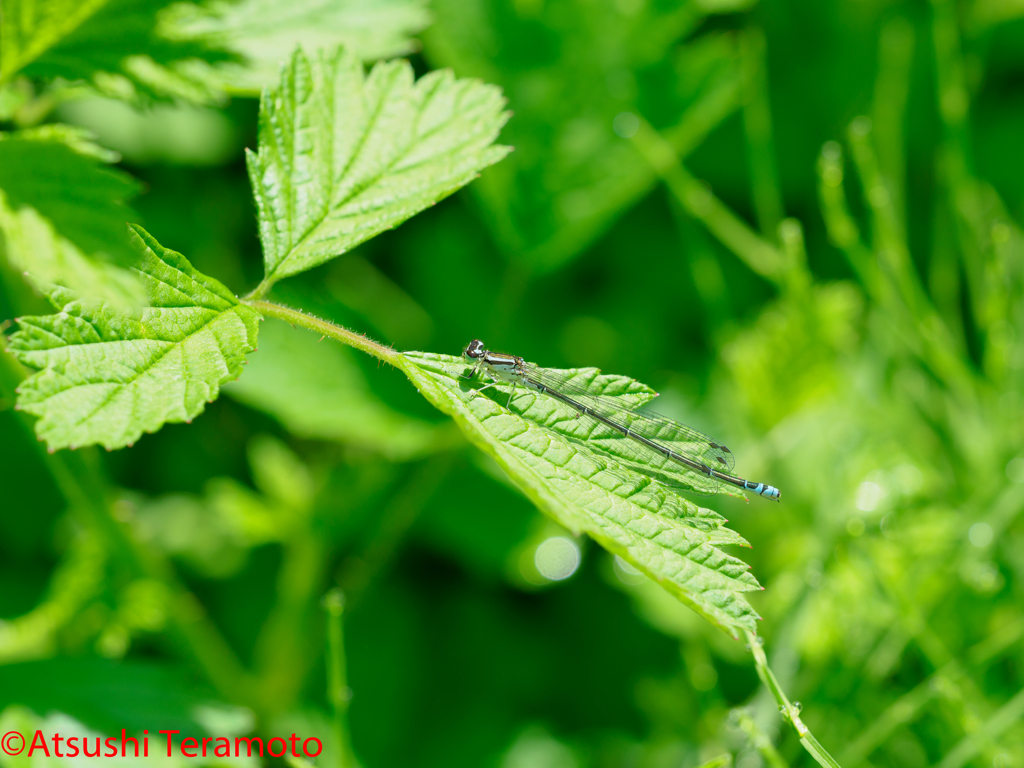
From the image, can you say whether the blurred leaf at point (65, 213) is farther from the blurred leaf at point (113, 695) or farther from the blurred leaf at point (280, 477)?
the blurred leaf at point (280, 477)

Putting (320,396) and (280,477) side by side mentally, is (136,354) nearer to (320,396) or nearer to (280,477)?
(320,396)

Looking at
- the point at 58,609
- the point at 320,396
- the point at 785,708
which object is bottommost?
the point at 58,609

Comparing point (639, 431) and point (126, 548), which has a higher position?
point (639, 431)

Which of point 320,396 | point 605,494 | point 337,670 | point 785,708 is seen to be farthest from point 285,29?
point 785,708

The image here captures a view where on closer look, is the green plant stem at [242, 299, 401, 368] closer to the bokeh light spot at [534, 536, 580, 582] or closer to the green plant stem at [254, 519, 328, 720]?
the green plant stem at [254, 519, 328, 720]

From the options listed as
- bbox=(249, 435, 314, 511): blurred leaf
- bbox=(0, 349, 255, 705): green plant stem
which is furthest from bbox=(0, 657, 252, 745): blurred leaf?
bbox=(249, 435, 314, 511): blurred leaf

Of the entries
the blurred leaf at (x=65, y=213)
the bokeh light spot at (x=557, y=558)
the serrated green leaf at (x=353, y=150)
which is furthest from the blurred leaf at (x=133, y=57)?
the bokeh light spot at (x=557, y=558)

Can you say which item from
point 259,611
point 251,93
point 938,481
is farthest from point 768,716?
point 251,93
